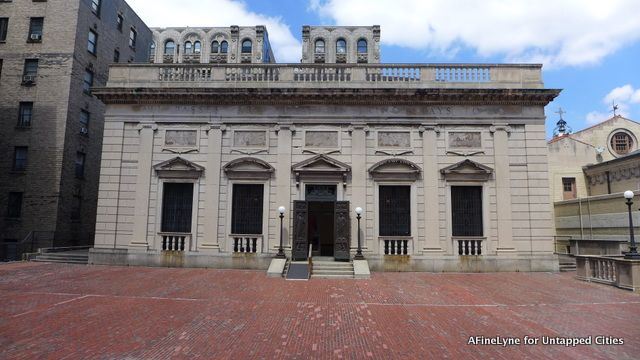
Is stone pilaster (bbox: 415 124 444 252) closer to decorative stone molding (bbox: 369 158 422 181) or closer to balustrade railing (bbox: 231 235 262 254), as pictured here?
decorative stone molding (bbox: 369 158 422 181)

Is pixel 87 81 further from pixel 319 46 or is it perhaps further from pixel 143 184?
pixel 319 46

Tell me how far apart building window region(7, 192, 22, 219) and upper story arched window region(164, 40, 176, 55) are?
3609 centimetres

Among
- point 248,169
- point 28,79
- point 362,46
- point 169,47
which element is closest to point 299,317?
point 248,169

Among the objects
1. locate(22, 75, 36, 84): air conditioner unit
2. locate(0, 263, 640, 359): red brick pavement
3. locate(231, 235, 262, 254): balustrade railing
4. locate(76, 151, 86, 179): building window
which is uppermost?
locate(22, 75, 36, 84): air conditioner unit

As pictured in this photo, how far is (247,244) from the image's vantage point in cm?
1897

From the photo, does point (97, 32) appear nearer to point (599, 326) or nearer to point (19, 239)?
point (19, 239)

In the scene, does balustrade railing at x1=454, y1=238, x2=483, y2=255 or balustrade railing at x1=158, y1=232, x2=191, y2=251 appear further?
balustrade railing at x1=158, y1=232, x2=191, y2=251

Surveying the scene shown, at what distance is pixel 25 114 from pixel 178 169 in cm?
1553

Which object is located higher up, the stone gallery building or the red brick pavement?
the stone gallery building

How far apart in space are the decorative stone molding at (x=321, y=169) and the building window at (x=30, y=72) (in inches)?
838

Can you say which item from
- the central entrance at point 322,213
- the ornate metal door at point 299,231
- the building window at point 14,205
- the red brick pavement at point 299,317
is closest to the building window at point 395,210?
the central entrance at point 322,213

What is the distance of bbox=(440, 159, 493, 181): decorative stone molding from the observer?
62.0 ft

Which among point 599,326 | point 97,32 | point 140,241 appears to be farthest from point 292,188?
point 97,32

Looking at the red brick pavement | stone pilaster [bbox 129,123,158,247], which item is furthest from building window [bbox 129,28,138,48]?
the red brick pavement
